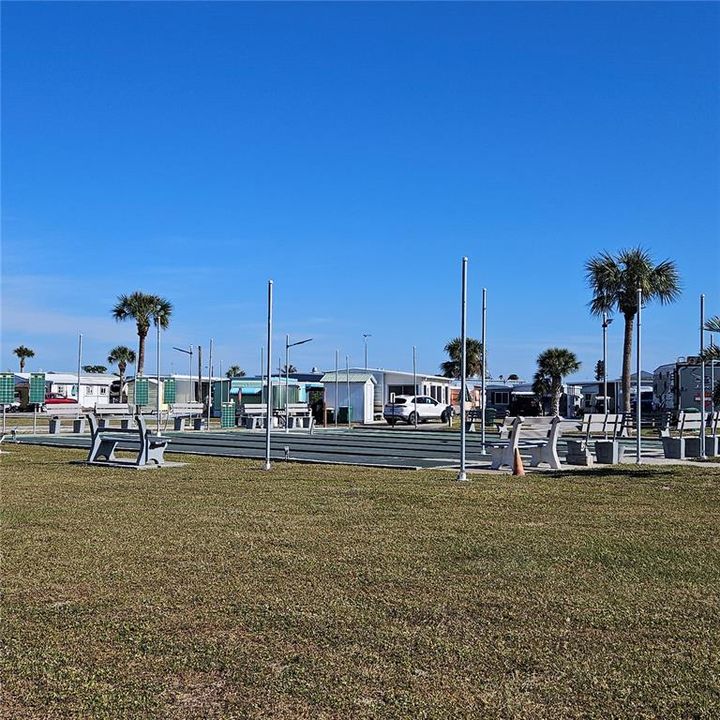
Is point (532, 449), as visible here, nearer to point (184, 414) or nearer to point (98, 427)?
point (98, 427)

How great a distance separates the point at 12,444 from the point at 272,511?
14.3 metres

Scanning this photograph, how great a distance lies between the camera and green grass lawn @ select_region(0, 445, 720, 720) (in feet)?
12.4

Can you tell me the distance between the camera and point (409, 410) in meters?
42.3

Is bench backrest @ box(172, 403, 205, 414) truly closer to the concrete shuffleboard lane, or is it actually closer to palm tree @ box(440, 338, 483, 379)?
the concrete shuffleboard lane

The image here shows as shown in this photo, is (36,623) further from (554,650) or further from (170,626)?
(554,650)

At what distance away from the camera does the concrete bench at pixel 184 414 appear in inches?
1297

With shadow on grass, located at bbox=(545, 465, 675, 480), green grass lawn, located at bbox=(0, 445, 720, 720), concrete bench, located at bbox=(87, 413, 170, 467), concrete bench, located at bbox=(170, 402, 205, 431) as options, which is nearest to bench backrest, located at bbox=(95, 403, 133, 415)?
concrete bench, located at bbox=(170, 402, 205, 431)

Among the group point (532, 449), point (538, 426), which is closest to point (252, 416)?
point (538, 426)

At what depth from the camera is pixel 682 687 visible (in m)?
3.87

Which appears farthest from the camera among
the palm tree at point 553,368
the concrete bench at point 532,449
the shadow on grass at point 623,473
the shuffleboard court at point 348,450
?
the palm tree at point 553,368

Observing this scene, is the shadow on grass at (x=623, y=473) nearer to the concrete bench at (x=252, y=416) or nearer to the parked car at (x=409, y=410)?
the concrete bench at (x=252, y=416)

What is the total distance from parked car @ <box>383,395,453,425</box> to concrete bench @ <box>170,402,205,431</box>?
353 inches

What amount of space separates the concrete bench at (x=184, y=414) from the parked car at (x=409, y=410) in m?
8.98

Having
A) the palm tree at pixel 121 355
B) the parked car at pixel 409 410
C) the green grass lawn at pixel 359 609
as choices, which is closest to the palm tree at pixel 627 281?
the parked car at pixel 409 410
